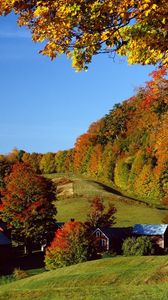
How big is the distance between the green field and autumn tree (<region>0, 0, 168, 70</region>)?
233ft

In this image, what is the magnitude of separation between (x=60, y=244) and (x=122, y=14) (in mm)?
43187

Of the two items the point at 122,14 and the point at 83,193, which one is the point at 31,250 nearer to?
the point at 83,193

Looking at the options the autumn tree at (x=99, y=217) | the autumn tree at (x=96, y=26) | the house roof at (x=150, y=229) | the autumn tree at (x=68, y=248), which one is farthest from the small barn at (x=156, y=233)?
the autumn tree at (x=96, y=26)

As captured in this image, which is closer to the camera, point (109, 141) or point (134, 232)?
point (134, 232)

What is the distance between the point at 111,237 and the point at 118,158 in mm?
71037

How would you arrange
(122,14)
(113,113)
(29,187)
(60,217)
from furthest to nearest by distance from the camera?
(113,113) < (60,217) < (29,187) < (122,14)

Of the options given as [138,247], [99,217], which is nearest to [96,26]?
[138,247]

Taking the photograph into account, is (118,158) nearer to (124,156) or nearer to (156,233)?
(124,156)

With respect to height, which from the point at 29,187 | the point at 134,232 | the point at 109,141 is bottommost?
the point at 134,232

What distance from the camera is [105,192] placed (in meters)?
114

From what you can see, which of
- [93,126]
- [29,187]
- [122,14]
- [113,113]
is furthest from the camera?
[93,126]

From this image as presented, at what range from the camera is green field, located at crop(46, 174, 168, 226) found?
89.3 metres

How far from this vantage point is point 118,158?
461 feet

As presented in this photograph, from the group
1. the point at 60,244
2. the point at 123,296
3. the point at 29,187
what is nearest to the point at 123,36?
the point at 123,296
